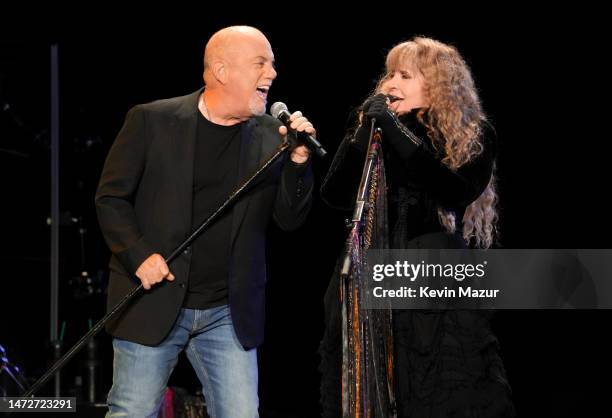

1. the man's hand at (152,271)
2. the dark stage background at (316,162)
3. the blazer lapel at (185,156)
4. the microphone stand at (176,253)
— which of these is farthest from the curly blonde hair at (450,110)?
the dark stage background at (316,162)

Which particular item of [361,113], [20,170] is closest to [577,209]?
[361,113]

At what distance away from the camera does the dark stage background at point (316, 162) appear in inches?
166

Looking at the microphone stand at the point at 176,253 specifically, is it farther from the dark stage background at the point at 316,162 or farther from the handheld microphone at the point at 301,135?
the dark stage background at the point at 316,162

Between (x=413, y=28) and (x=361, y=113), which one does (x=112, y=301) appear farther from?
(x=413, y=28)

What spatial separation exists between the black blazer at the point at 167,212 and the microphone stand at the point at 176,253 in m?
0.07

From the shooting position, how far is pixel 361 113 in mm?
2705

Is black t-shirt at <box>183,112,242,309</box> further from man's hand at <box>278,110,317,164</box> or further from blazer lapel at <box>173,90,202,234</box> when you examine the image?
man's hand at <box>278,110,317,164</box>

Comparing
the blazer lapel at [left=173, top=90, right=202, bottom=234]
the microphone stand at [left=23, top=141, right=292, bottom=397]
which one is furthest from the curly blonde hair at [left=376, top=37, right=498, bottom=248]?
the blazer lapel at [left=173, top=90, right=202, bottom=234]

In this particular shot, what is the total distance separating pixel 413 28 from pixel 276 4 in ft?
2.68

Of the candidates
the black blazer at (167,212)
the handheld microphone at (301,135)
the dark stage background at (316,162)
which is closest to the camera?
the handheld microphone at (301,135)

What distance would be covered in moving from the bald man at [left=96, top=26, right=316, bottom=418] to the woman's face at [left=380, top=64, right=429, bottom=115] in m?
0.38

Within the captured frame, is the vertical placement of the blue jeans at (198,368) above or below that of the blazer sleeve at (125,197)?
below

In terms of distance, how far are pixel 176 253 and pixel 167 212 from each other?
5.5 inches

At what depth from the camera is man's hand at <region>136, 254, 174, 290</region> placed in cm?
259
